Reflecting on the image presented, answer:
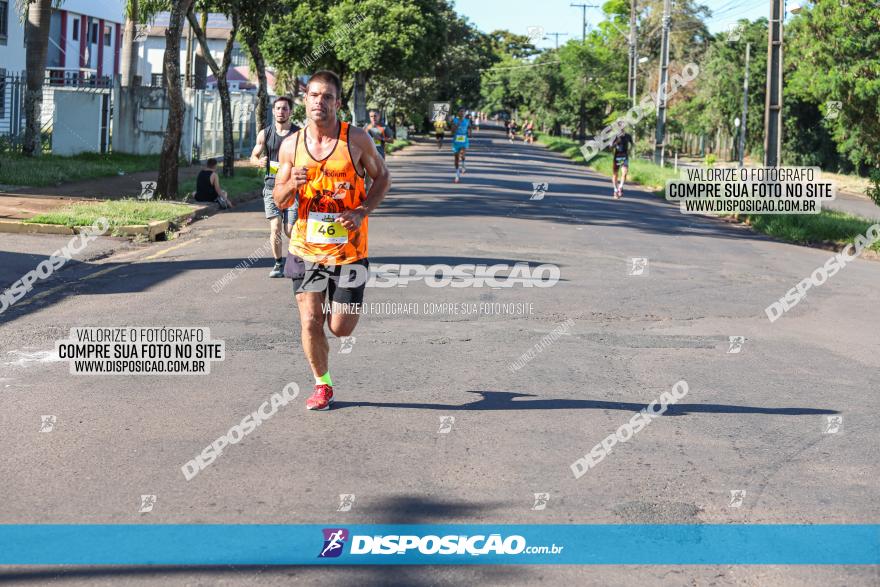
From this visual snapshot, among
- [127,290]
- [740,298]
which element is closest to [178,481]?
[127,290]

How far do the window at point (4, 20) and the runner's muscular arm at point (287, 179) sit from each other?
37759 mm

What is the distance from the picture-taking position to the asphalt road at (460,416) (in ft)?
18.0

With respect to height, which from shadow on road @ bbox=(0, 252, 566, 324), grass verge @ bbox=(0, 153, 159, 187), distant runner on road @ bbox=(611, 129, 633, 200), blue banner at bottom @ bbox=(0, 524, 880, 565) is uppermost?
distant runner on road @ bbox=(611, 129, 633, 200)

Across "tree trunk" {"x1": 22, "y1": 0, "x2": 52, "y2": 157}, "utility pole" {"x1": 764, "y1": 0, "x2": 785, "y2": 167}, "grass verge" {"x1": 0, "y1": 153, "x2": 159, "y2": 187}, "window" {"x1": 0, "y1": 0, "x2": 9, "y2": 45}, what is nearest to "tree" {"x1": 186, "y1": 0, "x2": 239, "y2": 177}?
"grass verge" {"x1": 0, "y1": 153, "x2": 159, "y2": 187}

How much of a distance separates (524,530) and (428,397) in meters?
2.66

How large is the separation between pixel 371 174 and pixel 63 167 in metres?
21.0

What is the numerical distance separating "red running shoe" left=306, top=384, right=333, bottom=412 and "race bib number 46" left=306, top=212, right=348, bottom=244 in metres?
1.00

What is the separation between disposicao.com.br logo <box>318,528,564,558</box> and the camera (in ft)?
16.4

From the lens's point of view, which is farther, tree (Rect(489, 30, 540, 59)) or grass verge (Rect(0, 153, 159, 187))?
tree (Rect(489, 30, 540, 59))

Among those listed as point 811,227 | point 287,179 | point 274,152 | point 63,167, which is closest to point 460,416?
point 287,179

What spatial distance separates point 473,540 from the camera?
5.12 meters

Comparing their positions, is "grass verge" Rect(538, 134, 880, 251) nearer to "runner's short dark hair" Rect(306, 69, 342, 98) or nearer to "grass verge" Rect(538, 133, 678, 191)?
"grass verge" Rect(538, 133, 678, 191)

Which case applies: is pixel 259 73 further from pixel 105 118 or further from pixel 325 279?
pixel 325 279

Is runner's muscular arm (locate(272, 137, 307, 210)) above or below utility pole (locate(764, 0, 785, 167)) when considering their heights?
below
